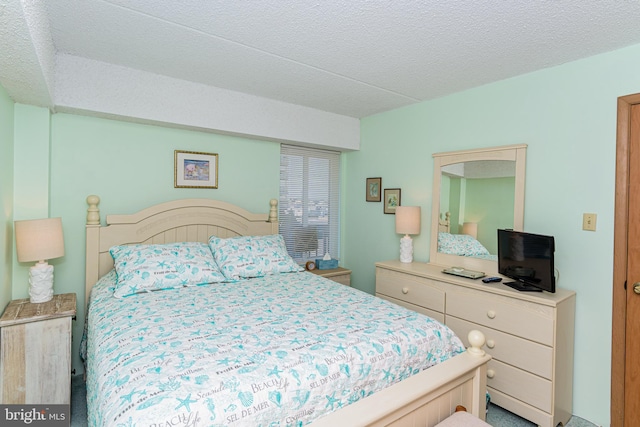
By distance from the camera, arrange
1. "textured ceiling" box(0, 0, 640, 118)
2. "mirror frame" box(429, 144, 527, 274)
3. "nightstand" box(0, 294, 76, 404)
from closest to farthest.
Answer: "textured ceiling" box(0, 0, 640, 118), "nightstand" box(0, 294, 76, 404), "mirror frame" box(429, 144, 527, 274)

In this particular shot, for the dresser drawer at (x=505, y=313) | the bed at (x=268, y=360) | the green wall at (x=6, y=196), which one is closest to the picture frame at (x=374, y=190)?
the dresser drawer at (x=505, y=313)

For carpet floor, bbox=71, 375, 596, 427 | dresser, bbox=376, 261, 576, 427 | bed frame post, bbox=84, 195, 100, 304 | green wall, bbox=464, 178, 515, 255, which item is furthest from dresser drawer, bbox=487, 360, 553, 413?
bed frame post, bbox=84, 195, 100, 304

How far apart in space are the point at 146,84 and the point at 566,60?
3015 mm

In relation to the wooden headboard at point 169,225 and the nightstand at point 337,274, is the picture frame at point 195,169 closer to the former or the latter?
the wooden headboard at point 169,225

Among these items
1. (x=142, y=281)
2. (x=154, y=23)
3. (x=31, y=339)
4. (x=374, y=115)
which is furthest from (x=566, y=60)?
(x=31, y=339)

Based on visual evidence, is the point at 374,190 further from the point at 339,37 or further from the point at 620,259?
the point at 620,259

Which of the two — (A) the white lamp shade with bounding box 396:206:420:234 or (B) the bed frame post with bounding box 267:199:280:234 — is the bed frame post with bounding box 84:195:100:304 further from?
(A) the white lamp shade with bounding box 396:206:420:234

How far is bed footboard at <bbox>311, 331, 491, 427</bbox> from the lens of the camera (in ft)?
4.12

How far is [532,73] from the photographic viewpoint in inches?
96.6

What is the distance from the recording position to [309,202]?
3.91 m

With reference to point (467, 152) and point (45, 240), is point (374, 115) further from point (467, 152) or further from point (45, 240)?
point (45, 240)

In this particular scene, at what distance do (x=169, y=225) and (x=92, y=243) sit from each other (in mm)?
568

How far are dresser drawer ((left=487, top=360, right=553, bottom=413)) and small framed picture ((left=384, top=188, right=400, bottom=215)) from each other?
1.69 metres

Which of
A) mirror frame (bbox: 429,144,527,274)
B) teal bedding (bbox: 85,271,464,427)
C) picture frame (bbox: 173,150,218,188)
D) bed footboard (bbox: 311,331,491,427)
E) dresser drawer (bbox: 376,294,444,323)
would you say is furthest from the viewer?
picture frame (bbox: 173,150,218,188)
